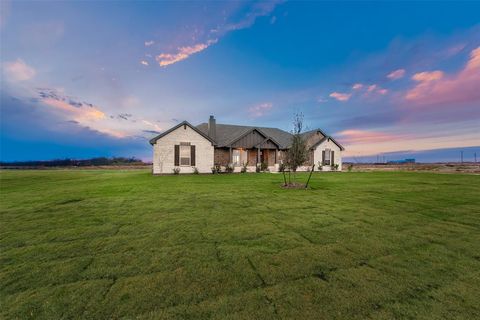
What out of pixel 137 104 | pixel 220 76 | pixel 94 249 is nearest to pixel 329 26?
pixel 220 76

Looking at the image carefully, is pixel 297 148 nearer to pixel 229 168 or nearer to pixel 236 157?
pixel 229 168

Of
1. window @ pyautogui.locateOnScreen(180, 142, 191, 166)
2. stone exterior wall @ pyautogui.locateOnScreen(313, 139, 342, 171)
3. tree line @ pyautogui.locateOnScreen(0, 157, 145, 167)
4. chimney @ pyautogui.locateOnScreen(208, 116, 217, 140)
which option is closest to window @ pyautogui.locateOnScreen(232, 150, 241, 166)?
chimney @ pyautogui.locateOnScreen(208, 116, 217, 140)

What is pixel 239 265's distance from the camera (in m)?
2.97

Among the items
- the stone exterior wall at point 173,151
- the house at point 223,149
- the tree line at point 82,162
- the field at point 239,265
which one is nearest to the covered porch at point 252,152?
the house at point 223,149

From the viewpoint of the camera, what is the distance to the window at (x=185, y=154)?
62.1 feet

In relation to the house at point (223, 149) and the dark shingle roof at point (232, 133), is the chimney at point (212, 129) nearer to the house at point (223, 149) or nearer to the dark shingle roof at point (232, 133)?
the house at point (223, 149)

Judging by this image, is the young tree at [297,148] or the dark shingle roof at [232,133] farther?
the dark shingle roof at [232,133]

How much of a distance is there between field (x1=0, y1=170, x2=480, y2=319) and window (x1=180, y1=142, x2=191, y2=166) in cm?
1324

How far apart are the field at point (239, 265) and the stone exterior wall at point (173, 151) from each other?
41.3 ft

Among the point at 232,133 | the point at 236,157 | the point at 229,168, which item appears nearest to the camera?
the point at 229,168

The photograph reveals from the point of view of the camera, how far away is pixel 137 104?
92.4ft

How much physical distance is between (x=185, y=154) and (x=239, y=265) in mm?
17155

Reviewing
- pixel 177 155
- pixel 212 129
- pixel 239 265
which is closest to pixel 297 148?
pixel 239 265

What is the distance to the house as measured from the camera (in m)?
18.5
